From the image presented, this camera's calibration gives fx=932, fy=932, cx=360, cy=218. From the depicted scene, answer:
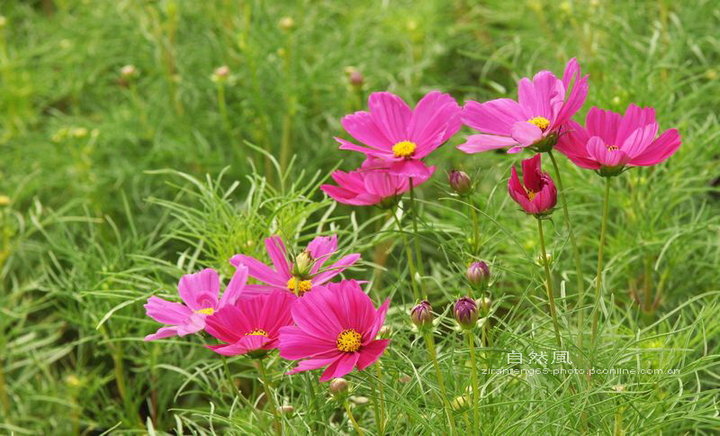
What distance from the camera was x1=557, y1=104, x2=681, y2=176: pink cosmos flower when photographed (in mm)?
638

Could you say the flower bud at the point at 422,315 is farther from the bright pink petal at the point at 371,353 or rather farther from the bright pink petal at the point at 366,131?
the bright pink petal at the point at 366,131

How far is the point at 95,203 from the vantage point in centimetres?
156

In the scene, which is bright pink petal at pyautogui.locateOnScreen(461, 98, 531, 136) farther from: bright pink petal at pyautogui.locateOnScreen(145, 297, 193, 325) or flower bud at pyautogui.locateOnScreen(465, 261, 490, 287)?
bright pink petal at pyautogui.locateOnScreen(145, 297, 193, 325)

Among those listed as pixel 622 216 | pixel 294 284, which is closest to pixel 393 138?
pixel 294 284

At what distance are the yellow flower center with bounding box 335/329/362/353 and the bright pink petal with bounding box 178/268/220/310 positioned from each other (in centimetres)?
11

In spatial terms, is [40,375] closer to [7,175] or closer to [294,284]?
[7,175]

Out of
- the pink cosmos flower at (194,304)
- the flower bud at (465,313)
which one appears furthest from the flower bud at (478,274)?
the pink cosmos flower at (194,304)

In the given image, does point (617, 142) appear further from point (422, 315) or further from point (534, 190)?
point (422, 315)

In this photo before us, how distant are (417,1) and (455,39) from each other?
0.40ft

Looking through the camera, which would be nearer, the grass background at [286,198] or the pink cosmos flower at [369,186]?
the pink cosmos flower at [369,186]

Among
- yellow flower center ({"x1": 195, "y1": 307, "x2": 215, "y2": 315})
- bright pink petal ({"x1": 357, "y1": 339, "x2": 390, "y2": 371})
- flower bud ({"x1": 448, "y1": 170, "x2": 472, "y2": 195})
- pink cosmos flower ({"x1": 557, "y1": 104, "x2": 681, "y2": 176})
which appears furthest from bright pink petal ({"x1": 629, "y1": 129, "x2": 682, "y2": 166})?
yellow flower center ({"x1": 195, "y1": 307, "x2": 215, "y2": 315})

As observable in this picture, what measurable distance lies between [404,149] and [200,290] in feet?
0.63

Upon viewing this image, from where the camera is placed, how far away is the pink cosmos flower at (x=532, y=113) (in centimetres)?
63

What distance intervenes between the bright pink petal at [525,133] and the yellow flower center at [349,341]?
0.56 feet
